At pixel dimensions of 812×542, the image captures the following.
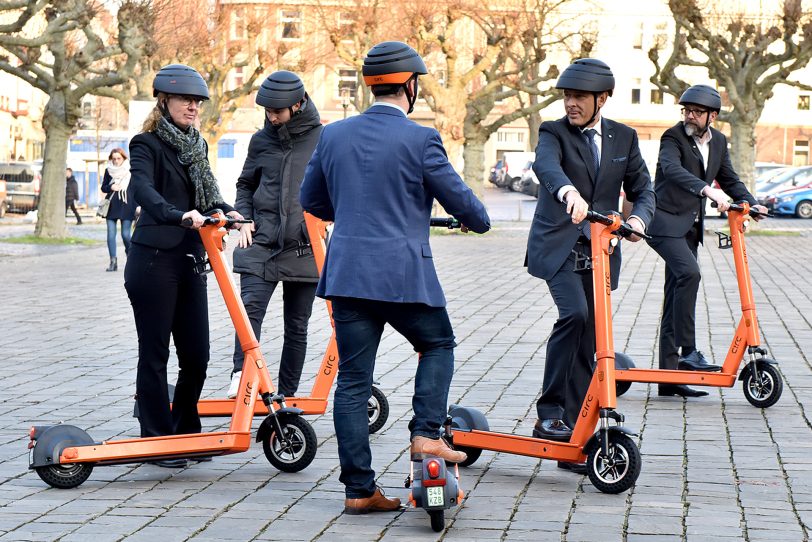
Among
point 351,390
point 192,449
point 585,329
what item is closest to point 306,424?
point 192,449

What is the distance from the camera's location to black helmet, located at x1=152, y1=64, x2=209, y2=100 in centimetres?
629

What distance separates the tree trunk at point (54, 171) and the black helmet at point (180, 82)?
21492mm

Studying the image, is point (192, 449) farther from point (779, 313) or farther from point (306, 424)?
point (779, 313)

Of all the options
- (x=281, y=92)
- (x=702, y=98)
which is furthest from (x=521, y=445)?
(x=702, y=98)

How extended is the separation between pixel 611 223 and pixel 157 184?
2.08 m

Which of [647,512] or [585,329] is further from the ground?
[585,329]

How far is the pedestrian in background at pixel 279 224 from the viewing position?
300 inches

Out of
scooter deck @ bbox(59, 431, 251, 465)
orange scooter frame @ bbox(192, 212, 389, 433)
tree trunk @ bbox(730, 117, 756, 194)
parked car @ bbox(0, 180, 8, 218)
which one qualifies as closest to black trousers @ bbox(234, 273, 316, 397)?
orange scooter frame @ bbox(192, 212, 389, 433)

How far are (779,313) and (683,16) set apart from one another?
19.1 metres

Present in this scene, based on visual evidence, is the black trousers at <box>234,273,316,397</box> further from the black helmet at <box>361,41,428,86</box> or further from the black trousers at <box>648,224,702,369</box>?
the black helmet at <box>361,41,428,86</box>

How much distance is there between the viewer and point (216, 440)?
20.1 feet

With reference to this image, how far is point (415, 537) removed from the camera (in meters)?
5.17

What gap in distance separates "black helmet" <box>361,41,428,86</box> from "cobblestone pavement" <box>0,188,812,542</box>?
1702mm

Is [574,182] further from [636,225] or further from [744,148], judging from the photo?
[744,148]
